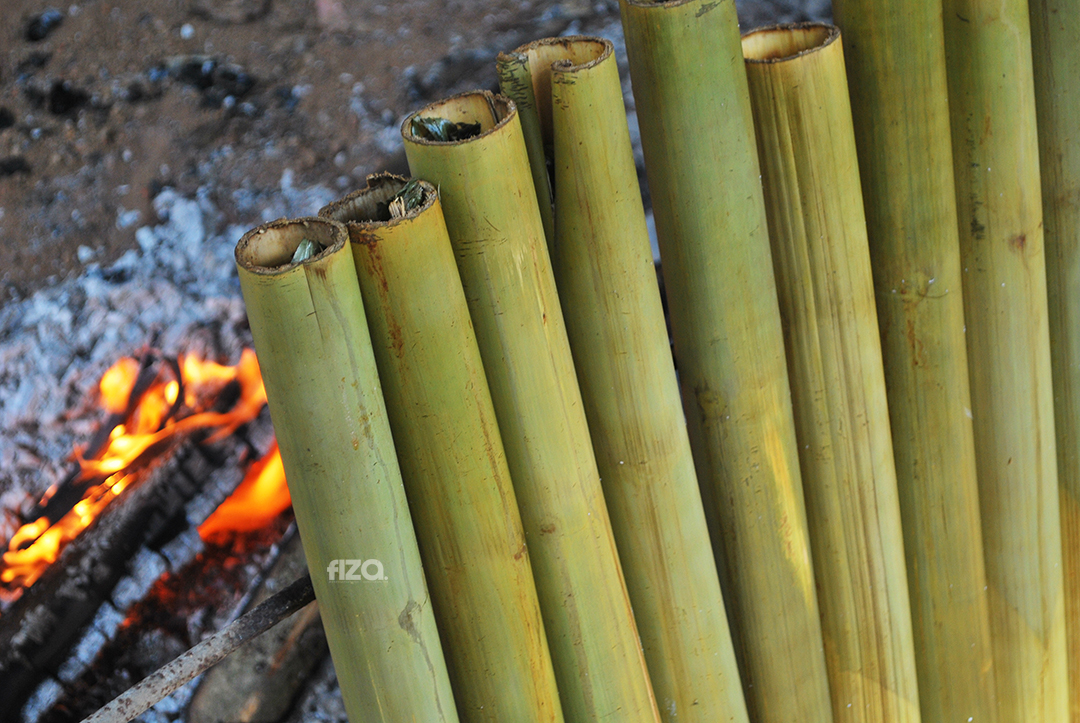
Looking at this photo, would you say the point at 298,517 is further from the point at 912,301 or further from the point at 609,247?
the point at 912,301

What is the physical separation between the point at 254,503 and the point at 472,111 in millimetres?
1047

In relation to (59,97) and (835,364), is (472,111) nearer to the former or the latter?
(835,364)

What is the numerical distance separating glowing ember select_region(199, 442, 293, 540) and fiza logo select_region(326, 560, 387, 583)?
88cm

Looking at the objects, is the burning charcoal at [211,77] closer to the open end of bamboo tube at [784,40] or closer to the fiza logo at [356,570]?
the open end of bamboo tube at [784,40]

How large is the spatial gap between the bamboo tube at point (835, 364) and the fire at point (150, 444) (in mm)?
937

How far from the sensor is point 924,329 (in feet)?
2.99

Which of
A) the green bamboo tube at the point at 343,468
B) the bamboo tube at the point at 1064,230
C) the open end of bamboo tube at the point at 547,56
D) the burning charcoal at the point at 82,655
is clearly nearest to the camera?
the green bamboo tube at the point at 343,468

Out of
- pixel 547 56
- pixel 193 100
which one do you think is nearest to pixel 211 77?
pixel 193 100

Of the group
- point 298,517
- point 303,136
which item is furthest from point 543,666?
point 303,136

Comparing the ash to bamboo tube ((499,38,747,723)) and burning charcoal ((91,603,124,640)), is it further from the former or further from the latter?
bamboo tube ((499,38,747,723))

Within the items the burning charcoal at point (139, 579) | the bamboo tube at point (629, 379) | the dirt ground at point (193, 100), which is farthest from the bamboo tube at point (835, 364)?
the burning charcoal at point (139, 579)

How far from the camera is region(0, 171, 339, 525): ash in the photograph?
4.46 feet

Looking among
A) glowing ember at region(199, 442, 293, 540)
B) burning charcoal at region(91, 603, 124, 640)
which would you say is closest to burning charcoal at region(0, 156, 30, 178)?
glowing ember at region(199, 442, 293, 540)

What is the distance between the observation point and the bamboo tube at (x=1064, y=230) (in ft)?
3.09
